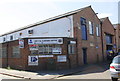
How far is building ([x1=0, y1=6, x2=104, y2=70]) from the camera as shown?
13.6m

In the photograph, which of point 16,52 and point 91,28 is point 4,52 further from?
point 91,28

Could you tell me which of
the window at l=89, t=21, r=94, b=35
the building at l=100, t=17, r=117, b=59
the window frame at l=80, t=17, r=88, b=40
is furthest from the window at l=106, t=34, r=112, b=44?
the window frame at l=80, t=17, r=88, b=40

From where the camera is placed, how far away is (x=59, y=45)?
46.0 ft

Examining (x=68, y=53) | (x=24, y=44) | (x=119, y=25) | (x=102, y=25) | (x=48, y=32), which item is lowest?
(x=68, y=53)

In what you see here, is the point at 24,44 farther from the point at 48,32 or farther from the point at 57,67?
the point at 48,32

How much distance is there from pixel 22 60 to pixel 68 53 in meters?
5.02

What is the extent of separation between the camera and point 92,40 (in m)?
20.6

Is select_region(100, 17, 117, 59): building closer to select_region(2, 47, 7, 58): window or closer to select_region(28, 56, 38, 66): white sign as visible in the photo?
select_region(28, 56, 38, 66): white sign

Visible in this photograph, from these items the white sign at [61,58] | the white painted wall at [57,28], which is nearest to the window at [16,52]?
the white sign at [61,58]

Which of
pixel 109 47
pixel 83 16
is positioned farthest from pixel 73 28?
pixel 109 47

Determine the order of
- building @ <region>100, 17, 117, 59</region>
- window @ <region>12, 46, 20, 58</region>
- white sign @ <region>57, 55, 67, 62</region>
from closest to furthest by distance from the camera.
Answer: white sign @ <region>57, 55, 67, 62</region> → window @ <region>12, 46, 20, 58</region> → building @ <region>100, 17, 117, 59</region>

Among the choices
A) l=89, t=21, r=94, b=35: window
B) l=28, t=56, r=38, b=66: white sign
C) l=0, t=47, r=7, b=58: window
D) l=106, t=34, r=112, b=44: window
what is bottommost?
l=28, t=56, r=38, b=66: white sign

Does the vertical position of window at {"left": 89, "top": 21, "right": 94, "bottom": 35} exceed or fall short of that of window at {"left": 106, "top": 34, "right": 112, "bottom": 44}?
it exceeds it

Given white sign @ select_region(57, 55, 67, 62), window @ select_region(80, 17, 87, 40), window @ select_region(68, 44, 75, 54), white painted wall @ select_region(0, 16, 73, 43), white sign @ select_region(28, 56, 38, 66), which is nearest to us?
white sign @ select_region(28, 56, 38, 66)
